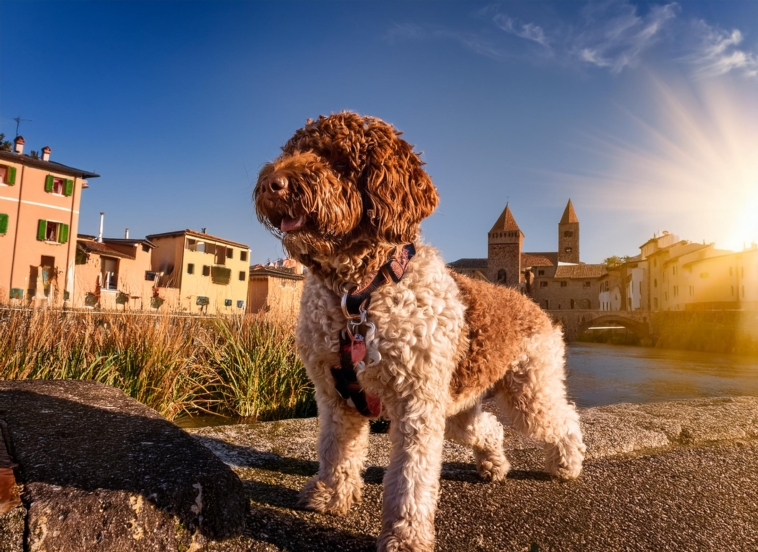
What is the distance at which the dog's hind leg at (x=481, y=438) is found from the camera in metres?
3.03

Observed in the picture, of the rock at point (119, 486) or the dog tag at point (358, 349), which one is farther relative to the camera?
the dog tag at point (358, 349)

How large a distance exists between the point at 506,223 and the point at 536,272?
36.9 ft

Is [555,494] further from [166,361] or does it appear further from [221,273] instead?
[221,273]

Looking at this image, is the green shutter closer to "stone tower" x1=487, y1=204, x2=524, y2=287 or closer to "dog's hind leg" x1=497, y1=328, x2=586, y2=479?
"dog's hind leg" x1=497, y1=328, x2=586, y2=479

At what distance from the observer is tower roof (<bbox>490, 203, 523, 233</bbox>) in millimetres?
97256

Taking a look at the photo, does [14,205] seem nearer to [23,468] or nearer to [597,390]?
[597,390]

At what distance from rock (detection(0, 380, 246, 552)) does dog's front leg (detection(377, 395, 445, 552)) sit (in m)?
0.64

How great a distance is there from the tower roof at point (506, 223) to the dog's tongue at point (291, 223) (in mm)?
98310

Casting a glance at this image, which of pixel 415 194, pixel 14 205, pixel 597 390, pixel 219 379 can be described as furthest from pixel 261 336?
pixel 14 205

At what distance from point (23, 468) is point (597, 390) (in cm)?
1929

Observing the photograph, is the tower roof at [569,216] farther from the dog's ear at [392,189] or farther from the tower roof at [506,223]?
the dog's ear at [392,189]

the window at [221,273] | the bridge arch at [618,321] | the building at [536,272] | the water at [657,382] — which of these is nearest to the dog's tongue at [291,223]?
the water at [657,382]

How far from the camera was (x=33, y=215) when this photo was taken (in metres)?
36.4

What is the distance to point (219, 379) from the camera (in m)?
6.29
